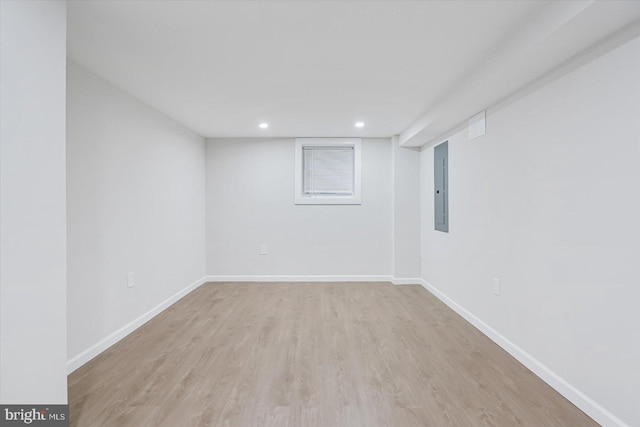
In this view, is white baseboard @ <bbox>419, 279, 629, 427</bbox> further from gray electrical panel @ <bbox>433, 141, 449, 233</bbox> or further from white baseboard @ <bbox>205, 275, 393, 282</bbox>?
white baseboard @ <bbox>205, 275, 393, 282</bbox>

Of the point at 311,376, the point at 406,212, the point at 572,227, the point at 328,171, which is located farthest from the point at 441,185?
the point at 311,376

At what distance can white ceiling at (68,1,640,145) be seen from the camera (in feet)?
5.39

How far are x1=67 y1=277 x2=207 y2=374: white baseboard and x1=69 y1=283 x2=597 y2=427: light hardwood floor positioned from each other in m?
0.06

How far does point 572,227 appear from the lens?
74.0 inches

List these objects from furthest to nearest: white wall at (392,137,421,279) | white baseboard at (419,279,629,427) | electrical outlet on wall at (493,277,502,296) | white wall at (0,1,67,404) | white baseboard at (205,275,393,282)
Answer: white baseboard at (205,275,393,282), white wall at (392,137,421,279), electrical outlet on wall at (493,277,502,296), white baseboard at (419,279,629,427), white wall at (0,1,67,404)

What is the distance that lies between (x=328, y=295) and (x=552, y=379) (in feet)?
8.33

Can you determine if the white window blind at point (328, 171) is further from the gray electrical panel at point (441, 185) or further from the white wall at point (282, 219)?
the gray electrical panel at point (441, 185)

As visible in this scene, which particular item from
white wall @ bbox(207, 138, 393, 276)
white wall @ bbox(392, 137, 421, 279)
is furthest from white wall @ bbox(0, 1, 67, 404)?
white wall @ bbox(392, 137, 421, 279)

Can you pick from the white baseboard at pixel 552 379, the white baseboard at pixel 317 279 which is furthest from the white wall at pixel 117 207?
the white baseboard at pixel 552 379

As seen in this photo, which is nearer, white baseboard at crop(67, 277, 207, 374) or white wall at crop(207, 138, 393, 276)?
white baseboard at crop(67, 277, 207, 374)

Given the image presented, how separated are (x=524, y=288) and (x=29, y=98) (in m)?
3.23

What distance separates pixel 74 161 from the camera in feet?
7.43

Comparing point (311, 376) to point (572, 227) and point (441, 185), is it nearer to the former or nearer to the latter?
point (572, 227)

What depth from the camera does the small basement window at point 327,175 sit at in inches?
190
